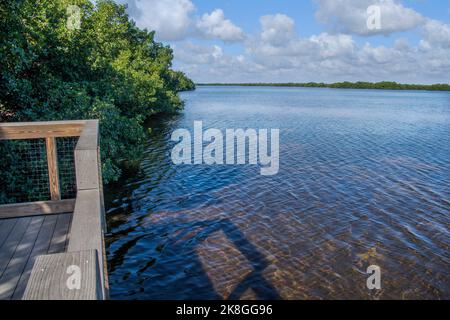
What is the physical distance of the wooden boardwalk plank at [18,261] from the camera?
15.0ft

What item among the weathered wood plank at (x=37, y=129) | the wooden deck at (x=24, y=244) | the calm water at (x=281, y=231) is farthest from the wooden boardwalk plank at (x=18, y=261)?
the calm water at (x=281, y=231)

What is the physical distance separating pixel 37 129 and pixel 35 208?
148cm

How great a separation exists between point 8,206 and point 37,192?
427cm

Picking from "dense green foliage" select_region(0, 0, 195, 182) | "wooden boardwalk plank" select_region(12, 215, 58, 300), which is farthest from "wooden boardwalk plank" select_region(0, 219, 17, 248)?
"dense green foliage" select_region(0, 0, 195, 182)

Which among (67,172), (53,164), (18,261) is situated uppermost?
(53,164)

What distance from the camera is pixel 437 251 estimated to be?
10.7m

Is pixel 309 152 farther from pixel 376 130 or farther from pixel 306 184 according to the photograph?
pixel 376 130

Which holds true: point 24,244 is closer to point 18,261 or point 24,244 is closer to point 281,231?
point 18,261

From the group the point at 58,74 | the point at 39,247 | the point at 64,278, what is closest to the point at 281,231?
the point at 39,247

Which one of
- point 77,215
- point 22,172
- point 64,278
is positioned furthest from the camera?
point 22,172

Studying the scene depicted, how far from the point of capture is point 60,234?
587cm

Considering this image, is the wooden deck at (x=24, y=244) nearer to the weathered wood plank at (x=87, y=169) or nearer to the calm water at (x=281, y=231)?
the weathered wood plank at (x=87, y=169)

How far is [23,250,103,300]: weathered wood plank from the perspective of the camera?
2.02 meters

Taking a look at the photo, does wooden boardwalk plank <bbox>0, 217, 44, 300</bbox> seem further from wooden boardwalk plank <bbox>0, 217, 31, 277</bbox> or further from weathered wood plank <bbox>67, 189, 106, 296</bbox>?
weathered wood plank <bbox>67, 189, 106, 296</bbox>
